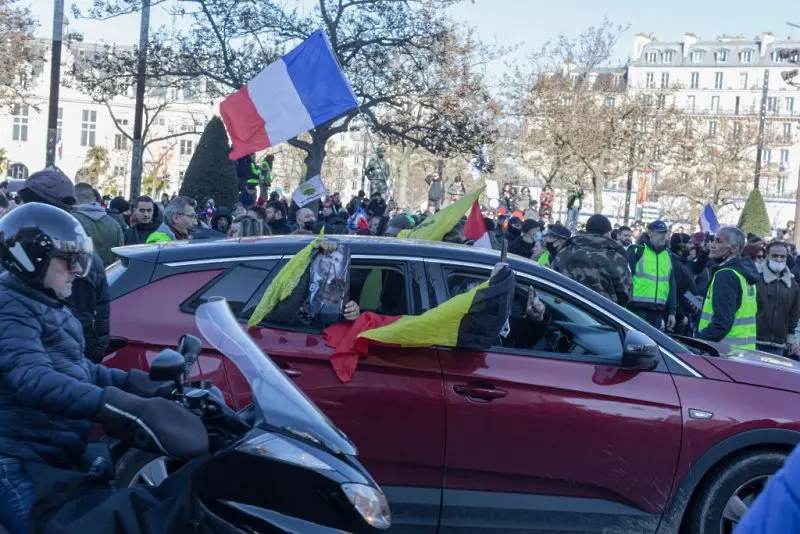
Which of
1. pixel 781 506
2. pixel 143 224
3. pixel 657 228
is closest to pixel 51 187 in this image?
pixel 143 224

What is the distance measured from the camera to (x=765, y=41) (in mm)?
113875

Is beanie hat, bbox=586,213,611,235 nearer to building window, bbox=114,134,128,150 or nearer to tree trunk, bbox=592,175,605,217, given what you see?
tree trunk, bbox=592,175,605,217

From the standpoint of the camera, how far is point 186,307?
5.12m

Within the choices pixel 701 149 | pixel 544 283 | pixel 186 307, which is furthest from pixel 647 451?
pixel 701 149

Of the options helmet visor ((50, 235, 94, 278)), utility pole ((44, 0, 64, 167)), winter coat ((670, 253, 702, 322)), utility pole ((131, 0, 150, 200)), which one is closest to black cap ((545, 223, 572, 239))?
winter coat ((670, 253, 702, 322))

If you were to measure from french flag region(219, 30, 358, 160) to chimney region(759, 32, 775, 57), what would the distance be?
113403 millimetres

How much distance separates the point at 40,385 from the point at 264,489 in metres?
0.87

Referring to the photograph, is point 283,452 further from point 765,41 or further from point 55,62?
point 765,41

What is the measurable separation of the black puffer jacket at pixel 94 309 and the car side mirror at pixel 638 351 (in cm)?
268

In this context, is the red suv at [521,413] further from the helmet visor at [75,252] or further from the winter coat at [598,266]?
the winter coat at [598,266]

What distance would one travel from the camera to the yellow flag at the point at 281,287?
500 centimetres

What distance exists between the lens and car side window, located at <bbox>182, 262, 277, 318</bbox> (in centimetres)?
514

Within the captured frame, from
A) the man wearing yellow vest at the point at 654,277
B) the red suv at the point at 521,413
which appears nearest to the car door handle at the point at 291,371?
the red suv at the point at 521,413

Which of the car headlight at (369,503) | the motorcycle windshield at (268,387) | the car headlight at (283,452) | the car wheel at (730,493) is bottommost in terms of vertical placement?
the car wheel at (730,493)
